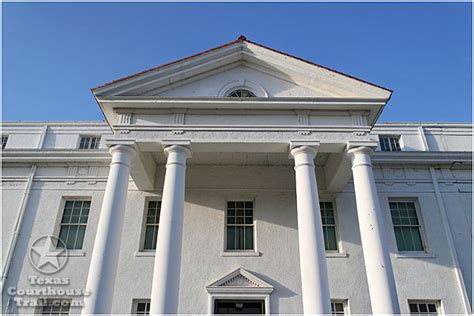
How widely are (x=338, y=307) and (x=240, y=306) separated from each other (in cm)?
316

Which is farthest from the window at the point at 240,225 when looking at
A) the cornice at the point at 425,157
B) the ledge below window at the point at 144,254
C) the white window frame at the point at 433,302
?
the white window frame at the point at 433,302

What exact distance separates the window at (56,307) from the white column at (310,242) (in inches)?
309

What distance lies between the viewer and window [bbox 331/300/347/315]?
11828 mm

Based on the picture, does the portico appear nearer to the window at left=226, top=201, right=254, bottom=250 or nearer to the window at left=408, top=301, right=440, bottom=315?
the window at left=226, top=201, right=254, bottom=250

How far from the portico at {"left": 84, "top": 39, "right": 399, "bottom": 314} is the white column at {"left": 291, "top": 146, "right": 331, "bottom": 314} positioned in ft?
0.09

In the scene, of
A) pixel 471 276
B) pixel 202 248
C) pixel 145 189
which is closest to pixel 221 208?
pixel 202 248

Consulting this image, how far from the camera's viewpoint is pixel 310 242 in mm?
9492

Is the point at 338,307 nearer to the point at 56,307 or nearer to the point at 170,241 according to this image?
the point at 170,241

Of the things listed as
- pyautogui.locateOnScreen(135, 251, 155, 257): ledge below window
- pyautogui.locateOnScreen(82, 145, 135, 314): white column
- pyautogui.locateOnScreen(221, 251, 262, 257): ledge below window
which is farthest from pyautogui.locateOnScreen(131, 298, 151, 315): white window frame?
pyautogui.locateOnScreen(82, 145, 135, 314): white column

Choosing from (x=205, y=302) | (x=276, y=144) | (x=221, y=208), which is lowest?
(x=205, y=302)

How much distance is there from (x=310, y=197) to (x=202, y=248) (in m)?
4.50

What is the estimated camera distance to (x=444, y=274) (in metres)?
12.4

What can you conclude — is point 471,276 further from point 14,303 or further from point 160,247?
point 14,303

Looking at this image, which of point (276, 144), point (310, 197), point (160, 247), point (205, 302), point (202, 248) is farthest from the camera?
point (202, 248)
